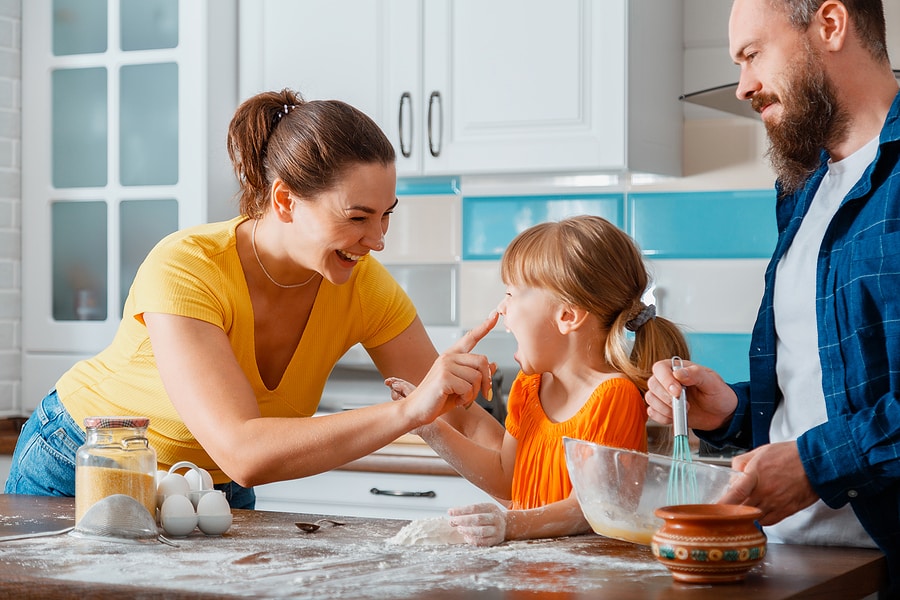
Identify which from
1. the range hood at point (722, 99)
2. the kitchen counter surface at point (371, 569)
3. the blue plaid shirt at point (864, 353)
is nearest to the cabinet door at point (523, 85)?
the range hood at point (722, 99)

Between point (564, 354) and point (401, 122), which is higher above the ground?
point (401, 122)

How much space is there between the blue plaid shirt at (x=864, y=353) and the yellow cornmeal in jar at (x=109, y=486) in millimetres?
836

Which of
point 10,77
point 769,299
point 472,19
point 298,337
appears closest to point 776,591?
point 769,299

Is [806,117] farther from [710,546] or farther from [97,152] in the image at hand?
[97,152]

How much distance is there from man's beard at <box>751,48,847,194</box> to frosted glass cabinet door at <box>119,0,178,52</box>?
211 centimetres

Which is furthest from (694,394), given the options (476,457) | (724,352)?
(724,352)

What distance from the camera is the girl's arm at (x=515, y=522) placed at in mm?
1431

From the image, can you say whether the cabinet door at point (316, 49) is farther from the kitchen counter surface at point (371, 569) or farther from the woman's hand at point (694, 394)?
the kitchen counter surface at point (371, 569)

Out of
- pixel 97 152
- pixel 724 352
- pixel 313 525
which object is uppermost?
pixel 97 152

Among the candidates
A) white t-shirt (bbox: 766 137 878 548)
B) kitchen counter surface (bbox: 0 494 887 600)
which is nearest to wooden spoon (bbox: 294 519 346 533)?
kitchen counter surface (bbox: 0 494 887 600)

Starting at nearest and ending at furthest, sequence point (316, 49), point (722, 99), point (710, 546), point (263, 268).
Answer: point (710, 546), point (263, 268), point (722, 99), point (316, 49)

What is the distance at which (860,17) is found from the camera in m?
1.69

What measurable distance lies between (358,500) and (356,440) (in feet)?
4.15

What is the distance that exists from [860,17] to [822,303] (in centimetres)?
45
